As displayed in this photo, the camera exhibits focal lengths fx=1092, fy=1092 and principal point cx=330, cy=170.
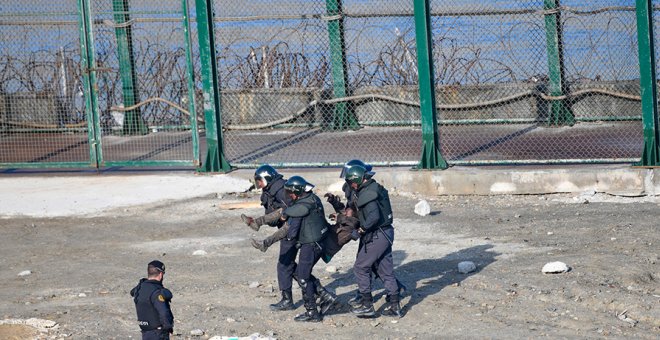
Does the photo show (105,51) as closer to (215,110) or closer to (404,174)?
(215,110)

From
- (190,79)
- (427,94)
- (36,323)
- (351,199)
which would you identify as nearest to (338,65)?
(190,79)

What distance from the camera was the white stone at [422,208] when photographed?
13.7 metres

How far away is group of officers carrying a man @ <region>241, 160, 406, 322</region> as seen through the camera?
31.4ft

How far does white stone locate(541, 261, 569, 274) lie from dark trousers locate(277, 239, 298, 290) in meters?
2.48

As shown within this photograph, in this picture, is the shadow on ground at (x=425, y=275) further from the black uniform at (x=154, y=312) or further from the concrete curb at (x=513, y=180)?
the concrete curb at (x=513, y=180)

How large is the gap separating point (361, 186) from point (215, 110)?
665 cm

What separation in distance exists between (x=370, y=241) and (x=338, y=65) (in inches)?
344

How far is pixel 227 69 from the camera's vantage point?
1755 cm

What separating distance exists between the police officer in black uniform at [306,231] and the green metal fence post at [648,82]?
6.11 metres

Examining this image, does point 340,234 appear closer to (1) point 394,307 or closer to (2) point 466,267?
(1) point 394,307

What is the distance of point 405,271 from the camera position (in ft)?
36.4

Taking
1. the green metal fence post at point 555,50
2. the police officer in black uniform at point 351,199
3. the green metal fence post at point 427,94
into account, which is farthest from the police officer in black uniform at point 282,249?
the green metal fence post at point 555,50

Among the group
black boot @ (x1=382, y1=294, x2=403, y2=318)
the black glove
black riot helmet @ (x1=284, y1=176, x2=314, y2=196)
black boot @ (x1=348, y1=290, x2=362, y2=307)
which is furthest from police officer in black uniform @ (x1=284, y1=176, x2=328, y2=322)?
black boot @ (x1=382, y1=294, x2=403, y2=318)

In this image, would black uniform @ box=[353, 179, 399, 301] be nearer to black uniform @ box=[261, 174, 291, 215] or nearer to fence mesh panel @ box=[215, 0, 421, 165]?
black uniform @ box=[261, 174, 291, 215]
